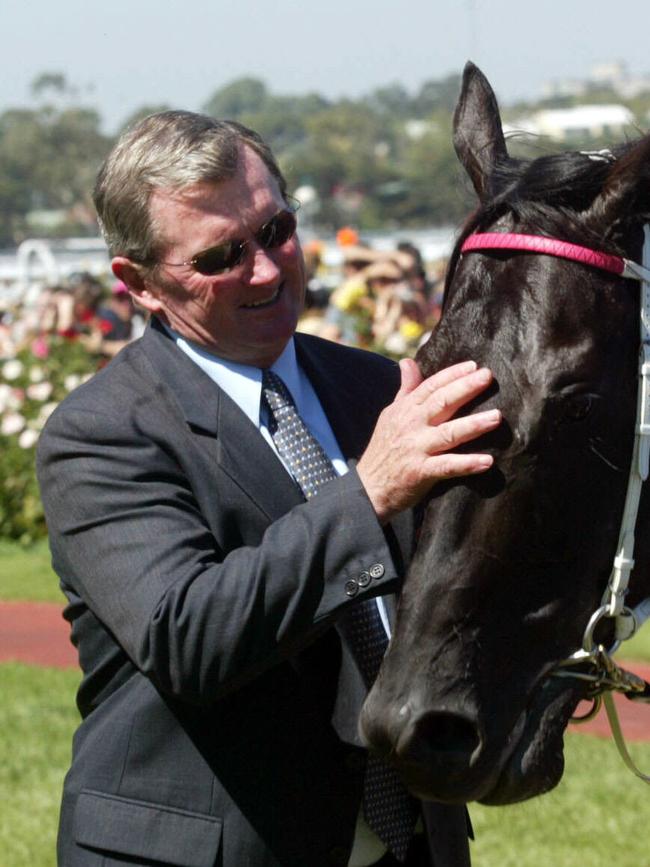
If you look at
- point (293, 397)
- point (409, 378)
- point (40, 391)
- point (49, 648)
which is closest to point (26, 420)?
point (40, 391)

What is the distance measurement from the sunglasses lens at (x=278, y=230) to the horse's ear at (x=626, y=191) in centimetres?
73

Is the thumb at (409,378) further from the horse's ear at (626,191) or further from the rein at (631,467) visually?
the horse's ear at (626,191)

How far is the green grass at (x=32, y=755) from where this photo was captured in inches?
221

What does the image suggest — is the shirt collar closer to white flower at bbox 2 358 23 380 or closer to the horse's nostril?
the horse's nostril

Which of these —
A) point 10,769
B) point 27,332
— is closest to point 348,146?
point 27,332

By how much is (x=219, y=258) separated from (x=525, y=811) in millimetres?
3612

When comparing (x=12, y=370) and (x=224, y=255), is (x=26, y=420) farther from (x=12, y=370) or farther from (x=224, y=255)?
(x=224, y=255)

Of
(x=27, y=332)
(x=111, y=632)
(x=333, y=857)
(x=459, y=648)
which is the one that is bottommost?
(x=27, y=332)

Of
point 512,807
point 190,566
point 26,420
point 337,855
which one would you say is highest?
point 190,566

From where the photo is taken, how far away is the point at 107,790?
2818 millimetres

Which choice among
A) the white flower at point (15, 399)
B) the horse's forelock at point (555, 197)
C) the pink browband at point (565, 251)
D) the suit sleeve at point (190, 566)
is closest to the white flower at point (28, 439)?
the white flower at point (15, 399)

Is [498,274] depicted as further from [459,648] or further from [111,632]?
[111,632]

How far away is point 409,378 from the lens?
2.56 meters

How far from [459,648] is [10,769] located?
4.47 meters
